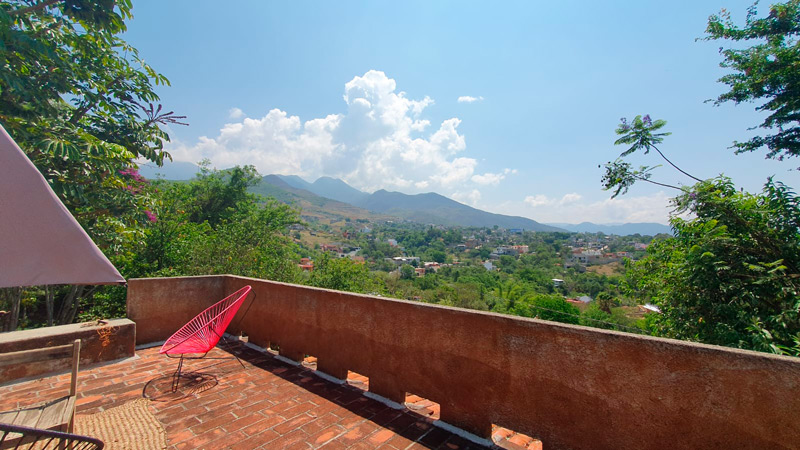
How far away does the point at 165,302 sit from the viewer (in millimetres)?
4668

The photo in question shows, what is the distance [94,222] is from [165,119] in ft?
8.72

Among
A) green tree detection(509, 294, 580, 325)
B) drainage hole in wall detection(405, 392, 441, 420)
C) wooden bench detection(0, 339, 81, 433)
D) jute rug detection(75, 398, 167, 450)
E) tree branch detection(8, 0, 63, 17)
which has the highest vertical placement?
tree branch detection(8, 0, 63, 17)

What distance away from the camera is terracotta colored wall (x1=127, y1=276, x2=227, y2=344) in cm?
446

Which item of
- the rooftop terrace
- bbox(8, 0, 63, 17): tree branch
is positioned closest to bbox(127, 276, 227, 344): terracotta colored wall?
the rooftop terrace

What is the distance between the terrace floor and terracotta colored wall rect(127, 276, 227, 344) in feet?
2.26

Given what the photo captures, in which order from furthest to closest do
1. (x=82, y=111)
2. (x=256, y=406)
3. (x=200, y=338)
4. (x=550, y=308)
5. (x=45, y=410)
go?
(x=550, y=308) < (x=82, y=111) < (x=200, y=338) < (x=256, y=406) < (x=45, y=410)

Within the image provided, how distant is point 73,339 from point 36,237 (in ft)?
10.8

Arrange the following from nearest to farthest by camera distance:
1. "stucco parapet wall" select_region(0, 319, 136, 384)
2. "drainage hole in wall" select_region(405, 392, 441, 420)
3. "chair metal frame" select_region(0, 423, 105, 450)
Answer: "chair metal frame" select_region(0, 423, 105, 450) → "drainage hole in wall" select_region(405, 392, 441, 420) → "stucco parapet wall" select_region(0, 319, 136, 384)

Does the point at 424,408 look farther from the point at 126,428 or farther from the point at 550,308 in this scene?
the point at 550,308

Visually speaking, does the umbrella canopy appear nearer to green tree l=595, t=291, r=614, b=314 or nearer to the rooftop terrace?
the rooftop terrace

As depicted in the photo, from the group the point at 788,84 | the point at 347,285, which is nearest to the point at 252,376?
the point at 347,285

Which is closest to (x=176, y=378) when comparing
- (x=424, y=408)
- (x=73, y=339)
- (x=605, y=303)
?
(x=73, y=339)

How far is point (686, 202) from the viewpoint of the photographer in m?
5.54

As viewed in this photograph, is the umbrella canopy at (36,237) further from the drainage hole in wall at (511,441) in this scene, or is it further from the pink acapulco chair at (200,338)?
the drainage hole in wall at (511,441)
